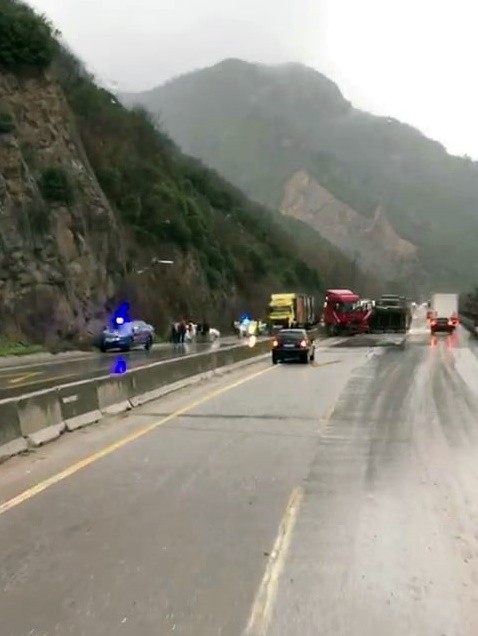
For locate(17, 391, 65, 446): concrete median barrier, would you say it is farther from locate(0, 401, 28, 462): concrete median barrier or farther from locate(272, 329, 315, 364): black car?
locate(272, 329, 315, 364): black car

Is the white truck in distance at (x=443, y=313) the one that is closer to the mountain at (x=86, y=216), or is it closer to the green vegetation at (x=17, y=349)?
the mountain at (x=86, y=216)

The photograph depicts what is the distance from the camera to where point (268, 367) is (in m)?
33.7

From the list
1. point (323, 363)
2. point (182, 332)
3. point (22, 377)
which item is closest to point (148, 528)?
point (22, 377)

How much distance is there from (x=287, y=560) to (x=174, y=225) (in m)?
69.9

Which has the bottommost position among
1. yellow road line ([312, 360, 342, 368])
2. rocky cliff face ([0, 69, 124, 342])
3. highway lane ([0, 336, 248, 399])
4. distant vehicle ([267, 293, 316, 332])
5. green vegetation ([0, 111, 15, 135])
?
yellow road line ([312, 360, 342, 368])

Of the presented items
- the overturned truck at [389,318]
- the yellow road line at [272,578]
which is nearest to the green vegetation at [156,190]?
the overturned truck at [389,318]

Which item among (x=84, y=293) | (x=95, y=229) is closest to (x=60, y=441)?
(x=84, y=293)

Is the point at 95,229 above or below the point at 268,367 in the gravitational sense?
above

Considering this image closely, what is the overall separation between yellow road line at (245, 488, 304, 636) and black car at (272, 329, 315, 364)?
2724cm

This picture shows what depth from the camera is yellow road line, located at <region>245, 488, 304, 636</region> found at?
5.42 meters

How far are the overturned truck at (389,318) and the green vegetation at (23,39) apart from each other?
33.3 metres

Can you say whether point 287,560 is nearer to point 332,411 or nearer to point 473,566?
point 473,566

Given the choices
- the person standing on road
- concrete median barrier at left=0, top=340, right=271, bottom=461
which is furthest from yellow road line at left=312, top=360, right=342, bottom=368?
the person standing on road

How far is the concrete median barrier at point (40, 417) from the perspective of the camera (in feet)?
41.0
